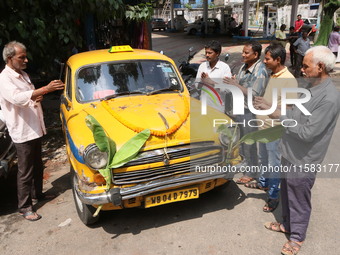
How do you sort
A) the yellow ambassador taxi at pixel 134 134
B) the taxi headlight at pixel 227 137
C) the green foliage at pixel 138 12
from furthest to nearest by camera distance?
1. the green foliage at pixel 138 12
2. the taxi headlight at pixel 227 137
3. the yellow ambassador taxi at pixel 134 134

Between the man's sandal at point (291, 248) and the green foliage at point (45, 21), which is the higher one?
the green foliage at point (45, 21)

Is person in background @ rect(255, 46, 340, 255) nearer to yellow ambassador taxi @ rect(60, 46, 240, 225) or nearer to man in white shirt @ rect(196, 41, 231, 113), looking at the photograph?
yellow ambassador taxi @ rect(60, 46, 240, 225)

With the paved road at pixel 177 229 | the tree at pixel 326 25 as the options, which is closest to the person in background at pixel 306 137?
the paved road at pixel 177 229

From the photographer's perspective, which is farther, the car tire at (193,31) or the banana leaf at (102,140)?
the car tire at (193,31)

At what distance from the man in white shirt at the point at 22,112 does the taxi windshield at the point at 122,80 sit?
569mm

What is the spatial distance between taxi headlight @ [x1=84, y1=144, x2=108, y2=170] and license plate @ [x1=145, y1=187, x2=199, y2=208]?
0.61 m

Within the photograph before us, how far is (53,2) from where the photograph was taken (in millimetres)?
5258

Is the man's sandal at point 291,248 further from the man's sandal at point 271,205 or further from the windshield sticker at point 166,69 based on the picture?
the windshield sticker at point 166,69

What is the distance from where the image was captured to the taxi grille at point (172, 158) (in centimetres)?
→ 311

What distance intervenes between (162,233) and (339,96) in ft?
7.45

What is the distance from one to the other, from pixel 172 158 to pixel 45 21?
381 cm

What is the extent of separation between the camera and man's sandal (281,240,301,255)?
2.98 meters

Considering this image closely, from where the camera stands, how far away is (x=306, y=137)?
2594 millimetres

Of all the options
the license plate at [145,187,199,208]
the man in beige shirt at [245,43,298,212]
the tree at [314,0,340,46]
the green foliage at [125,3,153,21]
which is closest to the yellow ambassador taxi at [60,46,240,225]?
the license plate at [145,187,199,208]
